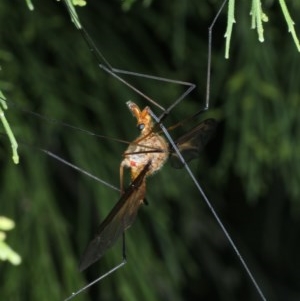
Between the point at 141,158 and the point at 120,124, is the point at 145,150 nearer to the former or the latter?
the point at 141,158

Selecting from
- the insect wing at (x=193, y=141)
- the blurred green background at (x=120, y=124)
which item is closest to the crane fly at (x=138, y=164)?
the insect wing at (x=193, y=141)

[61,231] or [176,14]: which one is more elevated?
[176,14]

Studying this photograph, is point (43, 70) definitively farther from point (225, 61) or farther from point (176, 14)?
point (225, 61)

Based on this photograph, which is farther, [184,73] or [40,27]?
[184,73]

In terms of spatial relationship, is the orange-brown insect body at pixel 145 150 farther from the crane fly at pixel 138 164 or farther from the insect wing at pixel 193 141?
the insect wing at pixel 193 141

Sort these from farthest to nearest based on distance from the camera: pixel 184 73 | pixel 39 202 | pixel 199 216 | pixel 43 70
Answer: pixel 199 216 → pixel 184 73 → pixel 43 70 → pixel 39 202

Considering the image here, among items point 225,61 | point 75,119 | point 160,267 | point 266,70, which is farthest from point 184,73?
point 160,267
